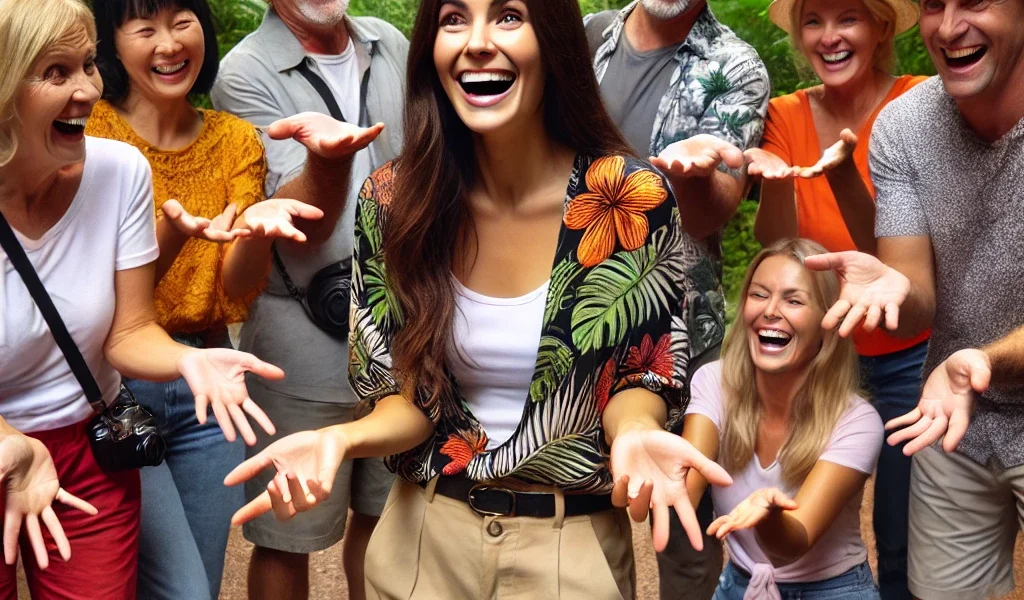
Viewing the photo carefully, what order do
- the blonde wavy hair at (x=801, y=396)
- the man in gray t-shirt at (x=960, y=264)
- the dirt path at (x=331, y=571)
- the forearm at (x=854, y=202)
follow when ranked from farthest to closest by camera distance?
the dirt path at (x=331, y=571) < the blonde wavy hair at (x=801, y=396) < the forearm at (x=854, y=202) < the man in gray t-shirt at (x=960, y=264)

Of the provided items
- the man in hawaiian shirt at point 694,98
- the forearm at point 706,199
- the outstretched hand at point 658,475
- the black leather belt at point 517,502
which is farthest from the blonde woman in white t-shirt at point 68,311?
the man in hawaiian shirt at point 694,98

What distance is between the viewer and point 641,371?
7.17ft

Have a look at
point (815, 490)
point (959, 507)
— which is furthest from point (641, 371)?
point (959, 507)

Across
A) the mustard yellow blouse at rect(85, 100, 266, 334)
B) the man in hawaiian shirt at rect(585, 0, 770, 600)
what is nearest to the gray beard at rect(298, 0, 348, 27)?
the mustard yellow blouse at rect(85, 100, 266, 334)

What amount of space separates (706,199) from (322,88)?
109 cm

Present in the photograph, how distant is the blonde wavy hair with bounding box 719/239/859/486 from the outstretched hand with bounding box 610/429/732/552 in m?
1.16

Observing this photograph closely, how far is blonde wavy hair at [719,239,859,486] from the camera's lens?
9.94 ft

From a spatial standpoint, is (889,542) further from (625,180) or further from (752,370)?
(625,180)

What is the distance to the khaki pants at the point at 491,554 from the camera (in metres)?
2.12

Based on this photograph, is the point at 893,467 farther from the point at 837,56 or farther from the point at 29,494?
the point at 29,494

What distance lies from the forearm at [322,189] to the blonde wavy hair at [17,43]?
652 millimetres

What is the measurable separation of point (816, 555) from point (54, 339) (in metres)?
1.85

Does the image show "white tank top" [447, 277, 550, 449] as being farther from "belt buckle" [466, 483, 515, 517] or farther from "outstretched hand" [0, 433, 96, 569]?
"outstretched hand" [0, 433, 96, 569]

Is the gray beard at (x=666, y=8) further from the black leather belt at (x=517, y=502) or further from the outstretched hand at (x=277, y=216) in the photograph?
the black leather belt at (x=517, y=502)
